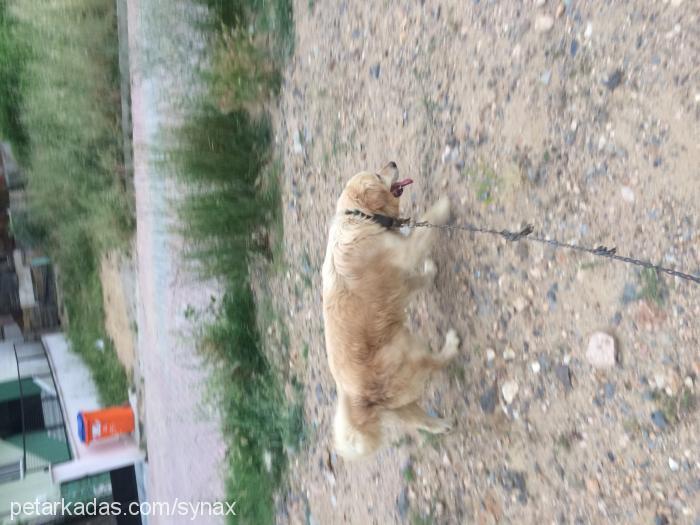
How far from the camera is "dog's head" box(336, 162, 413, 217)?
2.59 m

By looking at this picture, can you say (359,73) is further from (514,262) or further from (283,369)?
(283,369)

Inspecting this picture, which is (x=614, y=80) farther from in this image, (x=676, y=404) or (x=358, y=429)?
(x=358, y=429)

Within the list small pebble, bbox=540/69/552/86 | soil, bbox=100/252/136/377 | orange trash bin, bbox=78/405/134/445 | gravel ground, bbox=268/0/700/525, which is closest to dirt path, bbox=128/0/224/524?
soil, bbox=100/252/136/377

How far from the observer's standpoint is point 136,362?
6.57 metres

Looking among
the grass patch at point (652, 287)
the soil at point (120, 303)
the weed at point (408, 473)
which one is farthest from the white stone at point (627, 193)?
the soil at point (120, 303)

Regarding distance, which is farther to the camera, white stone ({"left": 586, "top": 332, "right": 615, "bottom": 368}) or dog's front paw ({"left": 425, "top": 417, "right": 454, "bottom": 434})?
dog's front paw ({"left": 425, "top": 417, "right": 454, "bottom": 434})

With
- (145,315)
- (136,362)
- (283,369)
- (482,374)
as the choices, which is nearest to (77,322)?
(136,362)

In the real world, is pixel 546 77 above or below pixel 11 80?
below

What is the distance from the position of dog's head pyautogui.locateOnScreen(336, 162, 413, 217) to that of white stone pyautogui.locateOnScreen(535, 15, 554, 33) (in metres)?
0.82

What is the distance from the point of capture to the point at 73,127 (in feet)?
18.2

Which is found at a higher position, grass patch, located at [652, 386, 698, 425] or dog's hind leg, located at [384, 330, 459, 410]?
grass patch, located at [652, 386, 698, 425]

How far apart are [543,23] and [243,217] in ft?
8.21

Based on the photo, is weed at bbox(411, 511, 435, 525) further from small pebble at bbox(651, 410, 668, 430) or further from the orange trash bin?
the orange trash bin

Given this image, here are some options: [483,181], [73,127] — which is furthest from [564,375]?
[73,127]
